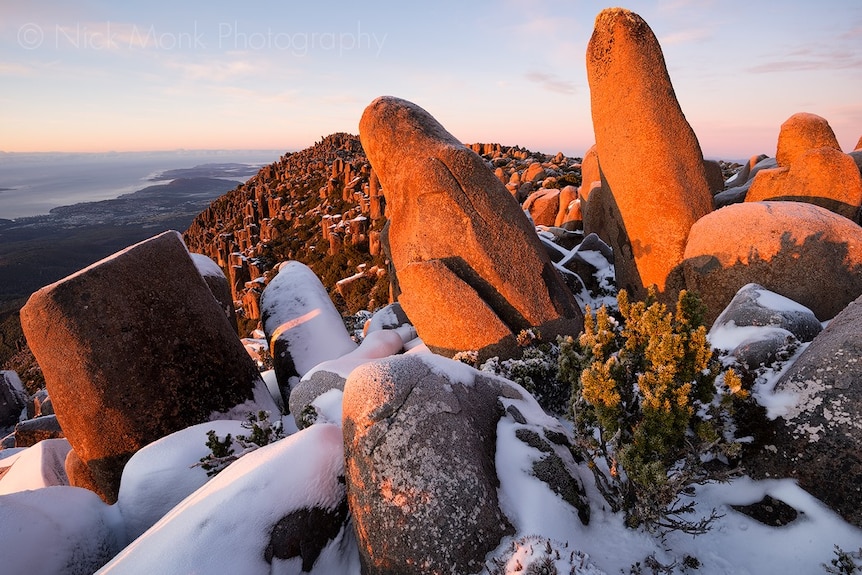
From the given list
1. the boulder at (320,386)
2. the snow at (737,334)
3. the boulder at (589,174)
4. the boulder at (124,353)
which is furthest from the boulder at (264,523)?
the boulder at (589,174)

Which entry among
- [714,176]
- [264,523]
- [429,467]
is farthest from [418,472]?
[714,176]

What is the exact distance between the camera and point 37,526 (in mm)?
4289

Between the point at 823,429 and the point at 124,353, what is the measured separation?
25.4 ft

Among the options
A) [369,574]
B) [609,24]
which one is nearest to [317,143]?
[609,24]

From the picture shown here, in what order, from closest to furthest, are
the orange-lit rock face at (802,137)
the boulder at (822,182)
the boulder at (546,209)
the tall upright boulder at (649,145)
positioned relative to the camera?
the tall upright boulder at (649,145)
the boulder at (822,182)
the orange-lit rock face at (802,137)
the boulder at (546,209)

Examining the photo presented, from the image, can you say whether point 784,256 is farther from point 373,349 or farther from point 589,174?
point 589,174

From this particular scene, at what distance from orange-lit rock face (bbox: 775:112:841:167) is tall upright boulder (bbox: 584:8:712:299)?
13.3ft

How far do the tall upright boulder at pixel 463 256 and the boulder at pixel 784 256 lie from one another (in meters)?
2.33

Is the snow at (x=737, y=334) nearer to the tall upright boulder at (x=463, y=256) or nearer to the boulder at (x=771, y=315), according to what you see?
the boulder at (x=771, y=315)

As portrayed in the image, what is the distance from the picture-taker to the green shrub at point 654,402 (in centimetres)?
337

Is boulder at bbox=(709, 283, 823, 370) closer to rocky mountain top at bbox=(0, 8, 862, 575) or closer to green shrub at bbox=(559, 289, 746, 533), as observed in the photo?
rocky mountain top at bbox=(0, 8, 862, 575)

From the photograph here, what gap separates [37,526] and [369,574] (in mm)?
3336

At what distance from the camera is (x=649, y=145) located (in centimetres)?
823

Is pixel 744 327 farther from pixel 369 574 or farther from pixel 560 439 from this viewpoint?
pixel 369 574
